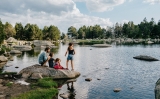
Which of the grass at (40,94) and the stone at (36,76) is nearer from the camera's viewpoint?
the grass at (40,94)

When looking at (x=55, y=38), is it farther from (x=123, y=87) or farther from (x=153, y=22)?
(x=123, y=87)

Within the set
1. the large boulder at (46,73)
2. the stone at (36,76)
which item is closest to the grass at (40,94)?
the stone at (36,76)

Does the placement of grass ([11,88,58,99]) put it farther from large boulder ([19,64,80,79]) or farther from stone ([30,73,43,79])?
large boulder ([19,64,80,79])

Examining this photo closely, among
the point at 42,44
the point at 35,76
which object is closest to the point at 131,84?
the point at 35,76

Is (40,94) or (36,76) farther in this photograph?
(36,76)

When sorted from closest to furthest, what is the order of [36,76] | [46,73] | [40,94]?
[40,94], [36,76], [46,73]

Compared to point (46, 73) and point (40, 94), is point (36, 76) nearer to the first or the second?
point (46, 73)

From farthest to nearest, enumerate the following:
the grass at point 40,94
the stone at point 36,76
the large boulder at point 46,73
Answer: the large boulder at point 46,73 → the stone at point 36,76 → the grass at point 40,94

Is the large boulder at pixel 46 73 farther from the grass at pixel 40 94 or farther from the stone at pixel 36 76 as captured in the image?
the grass at pixel 40 94

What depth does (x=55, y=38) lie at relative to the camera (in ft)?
543

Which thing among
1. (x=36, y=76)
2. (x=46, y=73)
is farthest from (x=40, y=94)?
(x=46, y=73)

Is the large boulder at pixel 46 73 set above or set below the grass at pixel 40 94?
above

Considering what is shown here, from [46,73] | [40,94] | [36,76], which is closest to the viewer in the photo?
[40,94]

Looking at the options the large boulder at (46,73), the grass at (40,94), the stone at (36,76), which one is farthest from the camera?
the large boulder at (46,73)
